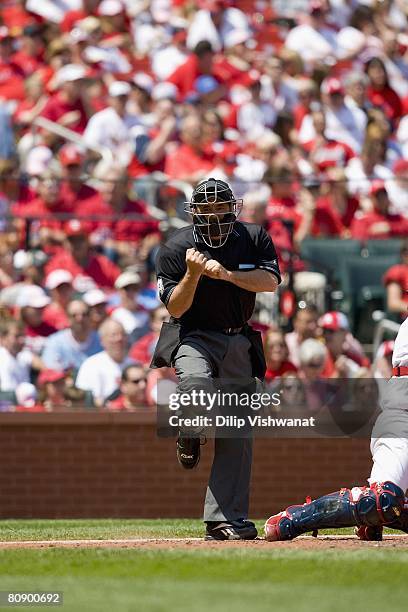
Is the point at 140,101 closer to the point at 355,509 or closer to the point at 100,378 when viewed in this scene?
the point at 100,378

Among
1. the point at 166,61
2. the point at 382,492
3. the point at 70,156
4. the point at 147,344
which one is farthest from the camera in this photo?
the point at 166,61

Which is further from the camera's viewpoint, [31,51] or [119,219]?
[31,51]

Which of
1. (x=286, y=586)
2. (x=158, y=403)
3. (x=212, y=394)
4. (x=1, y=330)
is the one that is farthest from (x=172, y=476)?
(x=286, y=586)

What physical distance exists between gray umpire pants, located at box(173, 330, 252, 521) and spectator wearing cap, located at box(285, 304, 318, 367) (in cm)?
484

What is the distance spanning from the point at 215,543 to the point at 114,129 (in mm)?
8857

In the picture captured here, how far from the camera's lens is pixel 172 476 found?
1230 cm

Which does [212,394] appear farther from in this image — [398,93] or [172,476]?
[398,93]

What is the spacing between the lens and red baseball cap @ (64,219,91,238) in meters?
13.0

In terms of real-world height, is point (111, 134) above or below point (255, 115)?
below

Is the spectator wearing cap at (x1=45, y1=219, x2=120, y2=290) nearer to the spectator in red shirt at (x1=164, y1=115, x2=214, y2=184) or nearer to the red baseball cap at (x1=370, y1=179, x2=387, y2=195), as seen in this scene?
the spectator in red shirt at (x1=164, y1=115, x2=214, y2=184)

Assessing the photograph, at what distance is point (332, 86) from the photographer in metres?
16.9

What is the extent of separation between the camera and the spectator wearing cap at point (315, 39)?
18438 millimetres

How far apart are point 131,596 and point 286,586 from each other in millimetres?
664

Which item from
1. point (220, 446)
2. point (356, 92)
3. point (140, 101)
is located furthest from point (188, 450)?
point (356, 92)
